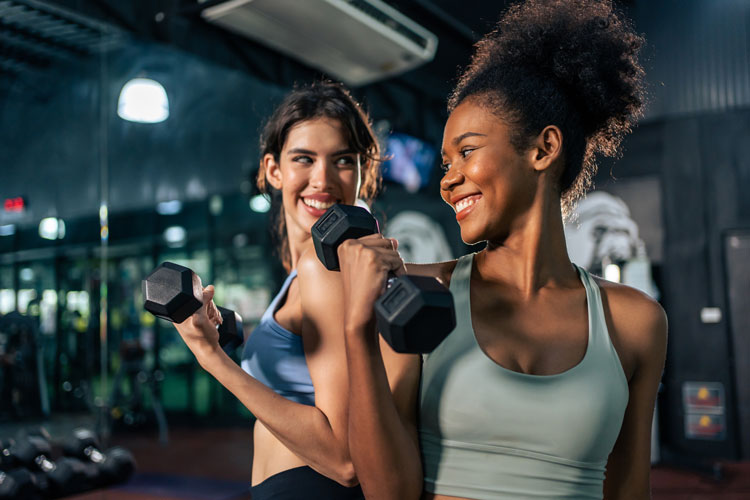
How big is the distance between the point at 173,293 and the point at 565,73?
0.76 m

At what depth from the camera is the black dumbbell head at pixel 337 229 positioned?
0.84 meters

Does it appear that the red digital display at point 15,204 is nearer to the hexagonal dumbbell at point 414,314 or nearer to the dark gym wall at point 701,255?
the hexagonal dumbbell at point 414,314

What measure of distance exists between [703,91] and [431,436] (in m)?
5.95

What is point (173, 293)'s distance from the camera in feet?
3.02

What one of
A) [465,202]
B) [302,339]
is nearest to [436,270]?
[465,202]

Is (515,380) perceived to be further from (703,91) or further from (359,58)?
(703,91)

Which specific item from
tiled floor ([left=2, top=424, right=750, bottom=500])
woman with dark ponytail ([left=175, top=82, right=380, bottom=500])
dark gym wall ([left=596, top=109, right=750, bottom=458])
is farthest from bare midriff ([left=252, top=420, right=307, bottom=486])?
dark gym wall ([left=596, top=109, right=750, bottom=458])

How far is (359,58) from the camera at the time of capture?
182 inches

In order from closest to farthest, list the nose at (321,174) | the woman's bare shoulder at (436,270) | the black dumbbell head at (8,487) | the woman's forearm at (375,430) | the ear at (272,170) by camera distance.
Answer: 1. the woman's forearm at (375,430)
2. the woman's bare shoulder at (436,270)
3. the nose at (321,174)
4. the ear at (272,170)
5. the black dumbbell head at (8,487)

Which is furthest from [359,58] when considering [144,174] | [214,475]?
[214,475]

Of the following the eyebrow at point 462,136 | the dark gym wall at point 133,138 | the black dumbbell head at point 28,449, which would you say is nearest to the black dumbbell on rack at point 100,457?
the black dumbbell head at point 28,449

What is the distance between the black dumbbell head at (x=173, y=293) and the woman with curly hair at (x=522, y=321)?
0.29 m

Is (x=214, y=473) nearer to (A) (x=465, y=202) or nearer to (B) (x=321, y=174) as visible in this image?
(B) (x=321, y=174)

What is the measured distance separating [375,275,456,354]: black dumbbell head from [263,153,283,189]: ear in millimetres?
856
